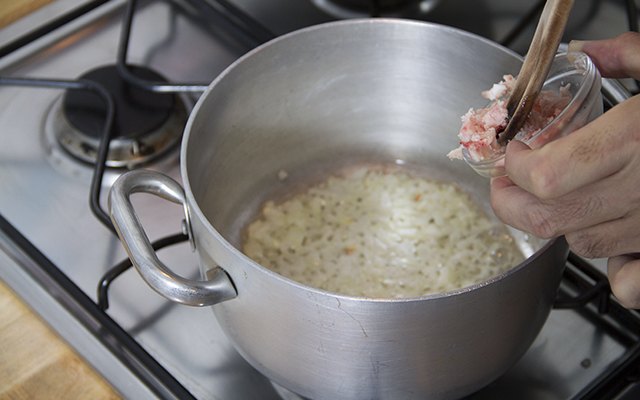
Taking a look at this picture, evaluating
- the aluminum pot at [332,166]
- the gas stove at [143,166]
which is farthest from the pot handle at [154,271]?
the gas stove at [143,166]

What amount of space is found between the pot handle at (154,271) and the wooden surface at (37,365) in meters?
0.14

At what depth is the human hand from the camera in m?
0.43

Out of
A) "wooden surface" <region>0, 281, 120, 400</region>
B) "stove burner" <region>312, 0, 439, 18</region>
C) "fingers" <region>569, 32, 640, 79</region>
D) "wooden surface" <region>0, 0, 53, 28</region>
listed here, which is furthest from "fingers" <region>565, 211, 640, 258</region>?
"wooden surface" <region>0, 0, 53, 28</region>

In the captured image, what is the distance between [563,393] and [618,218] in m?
0.18

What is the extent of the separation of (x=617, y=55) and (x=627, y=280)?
0.47 ft

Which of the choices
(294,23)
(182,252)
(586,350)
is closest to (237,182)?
(182,252)

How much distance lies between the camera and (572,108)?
0.50m

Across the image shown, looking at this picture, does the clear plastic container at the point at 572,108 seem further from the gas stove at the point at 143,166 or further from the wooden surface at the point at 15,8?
the wooden surface at the point at 15,8

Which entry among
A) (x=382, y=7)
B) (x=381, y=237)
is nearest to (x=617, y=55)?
(x=381, y=237)

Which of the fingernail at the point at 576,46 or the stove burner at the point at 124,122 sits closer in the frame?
the fingernail at the point at 576,46

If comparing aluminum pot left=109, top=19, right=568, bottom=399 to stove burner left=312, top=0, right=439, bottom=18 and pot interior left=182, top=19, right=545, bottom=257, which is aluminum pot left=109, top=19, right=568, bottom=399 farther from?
stove burner left=312, top=0, right=439, bottom=18

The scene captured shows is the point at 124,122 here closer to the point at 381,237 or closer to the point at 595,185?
the point at 381,237

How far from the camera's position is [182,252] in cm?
71

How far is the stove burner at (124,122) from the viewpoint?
765 mm
